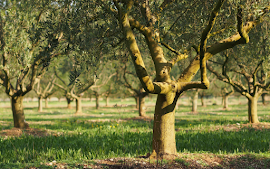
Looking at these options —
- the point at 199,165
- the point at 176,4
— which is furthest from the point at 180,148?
the point at 176,4

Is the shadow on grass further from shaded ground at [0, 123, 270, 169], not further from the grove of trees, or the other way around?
the grove of trees

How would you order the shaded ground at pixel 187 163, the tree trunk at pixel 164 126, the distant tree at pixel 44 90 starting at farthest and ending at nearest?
the distant tree at pixel 44 90 < the tree trunk at pixel 164 126 < the shaded ground at pixel 187 163

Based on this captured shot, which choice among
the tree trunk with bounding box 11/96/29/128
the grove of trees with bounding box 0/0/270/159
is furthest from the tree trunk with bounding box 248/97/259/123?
the tree trunk with bounding box 11/96/29/128

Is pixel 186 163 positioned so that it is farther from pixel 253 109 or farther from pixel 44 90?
pixel 44 90

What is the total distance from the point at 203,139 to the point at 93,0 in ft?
25.4

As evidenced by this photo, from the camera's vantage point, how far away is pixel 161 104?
6.55m

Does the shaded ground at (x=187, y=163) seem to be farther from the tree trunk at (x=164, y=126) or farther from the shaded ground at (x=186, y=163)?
the tree trunk at (x=164, y=126)

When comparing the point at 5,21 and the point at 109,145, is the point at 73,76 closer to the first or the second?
the point at 109,145

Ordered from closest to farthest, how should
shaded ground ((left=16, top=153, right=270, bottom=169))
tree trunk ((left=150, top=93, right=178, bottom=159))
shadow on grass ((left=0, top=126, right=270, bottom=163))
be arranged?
shaded ground ((left=16, top=153, right=270, bottom=169))
tree trunk ((left=150, top=93, right=178, bottom=159))
shadow on grass ((left=0, top=126, right=270, bottom=163))

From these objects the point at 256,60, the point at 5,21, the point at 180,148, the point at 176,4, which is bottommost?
the point at 180,148

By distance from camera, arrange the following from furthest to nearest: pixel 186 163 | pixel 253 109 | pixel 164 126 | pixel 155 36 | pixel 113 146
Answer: pixel 253 109, pixel 113 146, pixel 155 36, pixel 164 126, pixel 186 163

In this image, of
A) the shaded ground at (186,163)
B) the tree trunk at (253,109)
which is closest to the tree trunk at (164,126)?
the shaded ground at (186,163)

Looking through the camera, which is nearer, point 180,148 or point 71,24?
point 71,24

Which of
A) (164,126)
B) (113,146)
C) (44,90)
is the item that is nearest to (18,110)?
(113,146)
